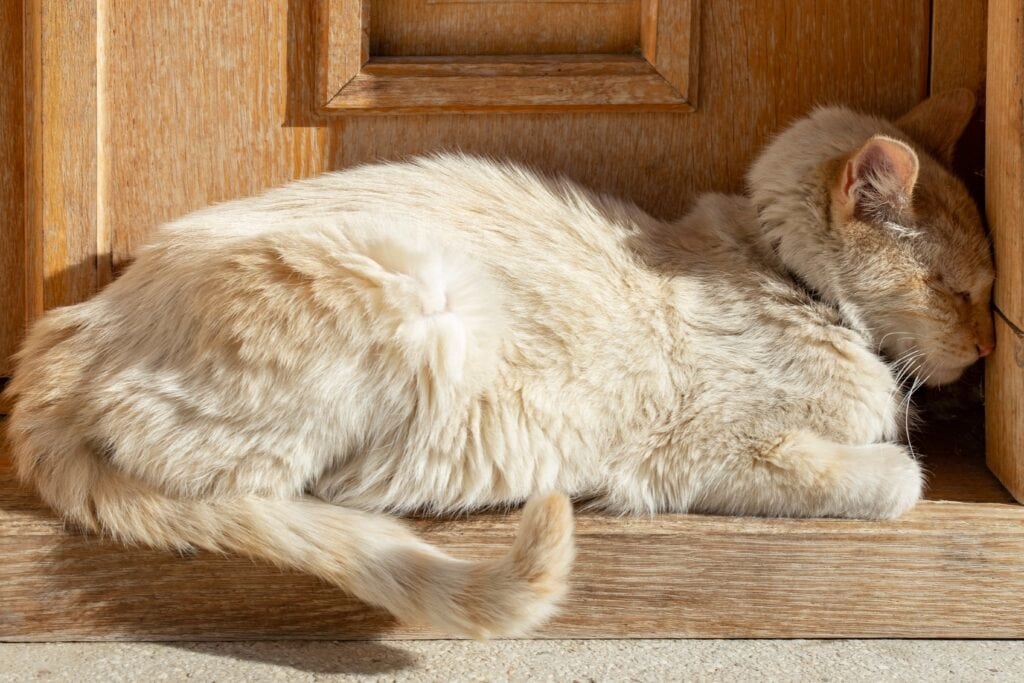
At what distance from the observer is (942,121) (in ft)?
7.25

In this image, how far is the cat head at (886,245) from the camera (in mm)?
2061

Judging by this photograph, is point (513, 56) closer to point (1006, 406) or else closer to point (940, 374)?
point (940, 374)

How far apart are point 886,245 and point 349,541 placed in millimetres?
1156

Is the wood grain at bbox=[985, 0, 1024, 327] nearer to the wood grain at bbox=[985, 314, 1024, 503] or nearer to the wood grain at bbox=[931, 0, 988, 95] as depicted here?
the wood grain at bbox=[985, 314, 1024, 503]

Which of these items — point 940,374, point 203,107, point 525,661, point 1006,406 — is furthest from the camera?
point 203,107

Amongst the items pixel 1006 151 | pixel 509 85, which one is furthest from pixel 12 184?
pixel 1006 151

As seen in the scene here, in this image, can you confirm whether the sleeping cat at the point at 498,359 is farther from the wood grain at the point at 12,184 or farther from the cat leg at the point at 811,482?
the wood grain at the point at 12,184

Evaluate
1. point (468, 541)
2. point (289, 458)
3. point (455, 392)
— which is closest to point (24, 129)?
point (289, 458)

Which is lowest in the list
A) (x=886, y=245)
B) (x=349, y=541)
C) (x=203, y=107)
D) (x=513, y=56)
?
(x=349, y=541)

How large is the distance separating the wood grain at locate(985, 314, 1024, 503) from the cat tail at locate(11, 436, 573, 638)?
2.99 feet

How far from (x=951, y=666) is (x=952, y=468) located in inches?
21.3

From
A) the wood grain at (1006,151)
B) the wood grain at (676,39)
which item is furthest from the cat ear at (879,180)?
the wood grain at (676,39)

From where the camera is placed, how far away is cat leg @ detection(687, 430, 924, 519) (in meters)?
1.94

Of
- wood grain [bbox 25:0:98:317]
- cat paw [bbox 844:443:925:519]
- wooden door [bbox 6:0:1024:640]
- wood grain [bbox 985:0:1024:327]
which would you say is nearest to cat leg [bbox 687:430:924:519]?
cat paw [bbox 844:443:925:519]
